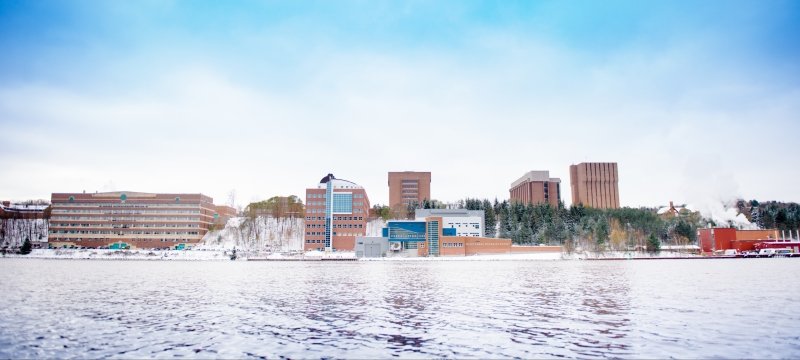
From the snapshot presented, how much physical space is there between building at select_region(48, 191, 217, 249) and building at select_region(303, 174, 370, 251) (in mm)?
44720

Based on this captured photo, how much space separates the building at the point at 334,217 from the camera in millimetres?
153250

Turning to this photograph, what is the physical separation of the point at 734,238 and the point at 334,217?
115m

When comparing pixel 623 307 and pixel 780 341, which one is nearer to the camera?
pixel 780 341

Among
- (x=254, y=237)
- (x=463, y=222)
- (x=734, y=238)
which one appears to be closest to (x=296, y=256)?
(x=254, y=237)

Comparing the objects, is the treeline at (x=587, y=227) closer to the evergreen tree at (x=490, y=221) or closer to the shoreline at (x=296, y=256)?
the evergreen tree at (x=490, y=221)

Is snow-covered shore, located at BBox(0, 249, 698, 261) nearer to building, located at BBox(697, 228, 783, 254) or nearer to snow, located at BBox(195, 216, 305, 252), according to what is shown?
building, located at BBox(697, 228, 783, 254)

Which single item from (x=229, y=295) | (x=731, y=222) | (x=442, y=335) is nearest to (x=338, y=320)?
(x=442, y=335)

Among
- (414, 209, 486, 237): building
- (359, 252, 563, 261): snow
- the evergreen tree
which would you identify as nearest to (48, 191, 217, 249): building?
(359, 252, 563, 261): snow

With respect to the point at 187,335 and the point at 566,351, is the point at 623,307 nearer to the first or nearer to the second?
the point at 566,351

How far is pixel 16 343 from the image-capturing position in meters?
16.9

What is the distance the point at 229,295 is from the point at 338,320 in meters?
14.8

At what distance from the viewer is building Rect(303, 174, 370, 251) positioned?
6033 inches

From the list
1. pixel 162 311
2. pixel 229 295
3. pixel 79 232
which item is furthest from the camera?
pixel 79 232

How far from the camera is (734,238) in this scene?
139 m
